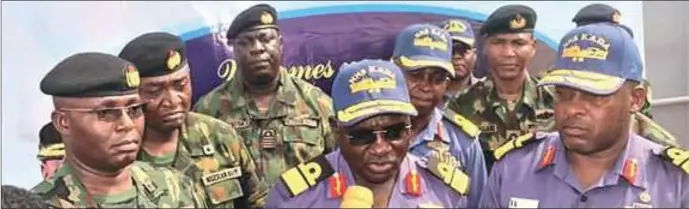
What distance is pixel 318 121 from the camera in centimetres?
409

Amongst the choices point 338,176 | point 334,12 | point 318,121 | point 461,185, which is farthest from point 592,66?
point 334,12

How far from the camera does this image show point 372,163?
2715 mm

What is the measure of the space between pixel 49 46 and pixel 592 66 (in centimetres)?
245

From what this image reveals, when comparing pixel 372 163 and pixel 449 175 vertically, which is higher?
pixel 372 163

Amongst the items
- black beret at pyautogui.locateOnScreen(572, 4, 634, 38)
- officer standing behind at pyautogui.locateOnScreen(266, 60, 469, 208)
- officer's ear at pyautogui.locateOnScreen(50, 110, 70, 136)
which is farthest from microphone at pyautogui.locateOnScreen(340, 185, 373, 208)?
black beret at pyautogui.locateOnScreen(572, 4, 634, 38)

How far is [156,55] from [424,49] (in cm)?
91

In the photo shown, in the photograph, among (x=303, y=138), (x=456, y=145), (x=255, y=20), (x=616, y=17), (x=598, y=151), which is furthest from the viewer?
(x=616, y=17)

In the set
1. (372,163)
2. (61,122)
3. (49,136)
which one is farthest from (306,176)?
(49,136)

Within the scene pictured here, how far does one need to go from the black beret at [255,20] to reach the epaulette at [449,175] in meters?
1.36

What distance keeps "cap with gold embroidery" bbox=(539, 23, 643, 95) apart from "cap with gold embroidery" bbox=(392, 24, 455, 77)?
77 centimetres

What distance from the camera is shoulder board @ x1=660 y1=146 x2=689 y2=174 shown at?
9.24ft

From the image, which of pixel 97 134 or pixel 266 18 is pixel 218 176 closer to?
pixel 97 134

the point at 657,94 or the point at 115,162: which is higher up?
the point at 115,162

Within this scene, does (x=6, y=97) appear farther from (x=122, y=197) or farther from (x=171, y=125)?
(x=122, y=197)
